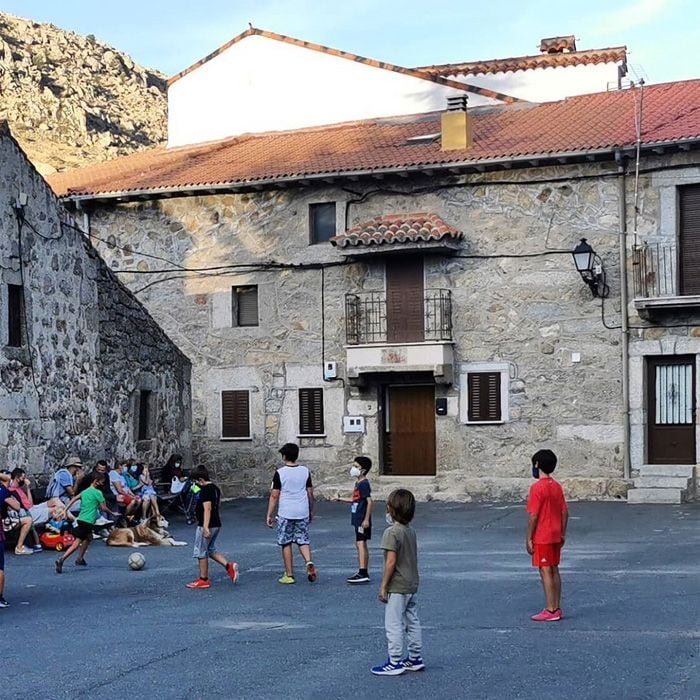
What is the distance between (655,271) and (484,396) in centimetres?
409

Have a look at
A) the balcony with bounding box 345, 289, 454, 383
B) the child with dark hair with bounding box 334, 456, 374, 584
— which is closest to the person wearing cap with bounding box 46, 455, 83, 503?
the child with dark hair with bounding box 334, 456, 374, 584

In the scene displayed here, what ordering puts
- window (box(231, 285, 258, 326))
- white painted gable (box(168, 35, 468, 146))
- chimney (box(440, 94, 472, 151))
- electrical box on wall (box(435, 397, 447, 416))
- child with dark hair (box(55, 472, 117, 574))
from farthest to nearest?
white painted gable (box(168, 35, 468, 146)), window (box(231, 285, 258, 326)), chimney (box(440, 94, 472, 151)), electrical box on wall (box(435, 397, 447, 416)), child with dark hair (box(55, 472, 117, 574))

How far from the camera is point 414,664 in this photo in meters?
8.24

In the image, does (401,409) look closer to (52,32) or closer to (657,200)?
(657,200)

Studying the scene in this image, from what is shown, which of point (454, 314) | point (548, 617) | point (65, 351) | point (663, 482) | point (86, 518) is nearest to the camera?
point (548, 617)

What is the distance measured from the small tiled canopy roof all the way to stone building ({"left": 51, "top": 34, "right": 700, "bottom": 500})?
48 millimetres

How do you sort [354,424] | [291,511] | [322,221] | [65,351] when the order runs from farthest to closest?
[322,221] → [354,424] → [65,351] → [291,511]

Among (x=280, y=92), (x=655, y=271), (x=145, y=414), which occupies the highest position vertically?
(x=280, y=92)

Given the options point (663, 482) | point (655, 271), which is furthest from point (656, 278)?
point (663, 482)

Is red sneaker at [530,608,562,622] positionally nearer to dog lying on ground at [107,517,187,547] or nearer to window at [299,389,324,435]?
dog lying on ground at [107,517,187,547]

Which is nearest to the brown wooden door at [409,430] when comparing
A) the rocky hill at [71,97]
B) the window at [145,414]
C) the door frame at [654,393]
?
the door frame at [654,393]

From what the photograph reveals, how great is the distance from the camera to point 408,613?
8.32 metres

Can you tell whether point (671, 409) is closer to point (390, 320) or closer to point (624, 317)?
point (624, 317)

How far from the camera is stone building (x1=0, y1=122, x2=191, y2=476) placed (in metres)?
18.5
